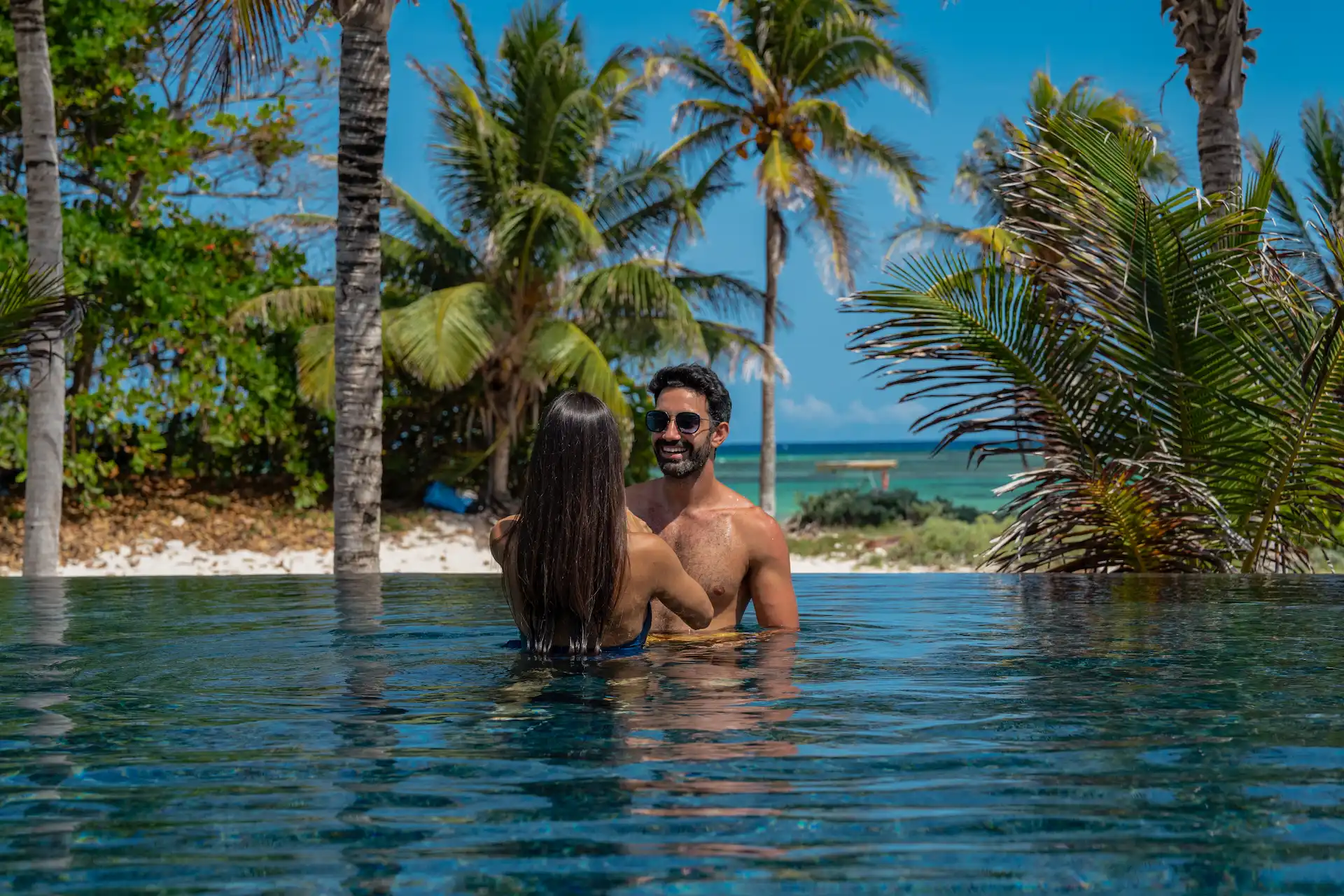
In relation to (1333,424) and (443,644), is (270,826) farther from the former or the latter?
(1333,424)

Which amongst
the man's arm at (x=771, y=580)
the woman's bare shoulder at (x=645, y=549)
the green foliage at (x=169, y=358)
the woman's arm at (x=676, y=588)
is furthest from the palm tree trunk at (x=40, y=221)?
the woman's bare shoulder at (x=645, y=549)

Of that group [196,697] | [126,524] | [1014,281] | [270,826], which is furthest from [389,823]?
[126,524]

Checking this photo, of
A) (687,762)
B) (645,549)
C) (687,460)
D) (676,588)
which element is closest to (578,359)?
(687,460)

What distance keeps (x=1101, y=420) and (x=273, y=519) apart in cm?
1384

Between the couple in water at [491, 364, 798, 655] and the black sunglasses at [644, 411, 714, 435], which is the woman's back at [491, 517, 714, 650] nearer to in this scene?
the couple in water at [491, 364, 798, 655]

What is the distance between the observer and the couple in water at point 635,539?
4.78m

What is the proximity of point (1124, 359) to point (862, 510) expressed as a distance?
1960cm

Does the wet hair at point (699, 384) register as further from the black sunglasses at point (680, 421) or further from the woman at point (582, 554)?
the woman at point (582, 554)

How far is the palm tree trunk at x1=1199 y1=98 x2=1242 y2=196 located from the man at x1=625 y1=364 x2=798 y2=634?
278 inches

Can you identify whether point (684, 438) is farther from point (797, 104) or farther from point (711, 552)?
point (797, 104)

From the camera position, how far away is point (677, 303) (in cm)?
2164

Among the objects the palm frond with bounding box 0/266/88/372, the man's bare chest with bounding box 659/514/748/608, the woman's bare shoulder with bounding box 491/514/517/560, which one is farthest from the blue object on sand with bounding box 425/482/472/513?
the woman's bare shoulder with bounding box 491/514/517/560

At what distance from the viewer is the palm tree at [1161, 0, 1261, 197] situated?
443 inches

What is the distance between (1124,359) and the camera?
9672mm
